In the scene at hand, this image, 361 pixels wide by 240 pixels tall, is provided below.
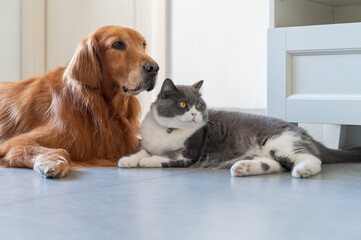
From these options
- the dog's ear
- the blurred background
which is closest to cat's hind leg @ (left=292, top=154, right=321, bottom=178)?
the dog's ear

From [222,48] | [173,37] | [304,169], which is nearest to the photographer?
[304,169]

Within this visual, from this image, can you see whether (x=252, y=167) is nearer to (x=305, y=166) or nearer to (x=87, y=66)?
(x=305, y=166)

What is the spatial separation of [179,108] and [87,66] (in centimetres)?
35

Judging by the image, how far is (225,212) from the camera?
1.15 metres

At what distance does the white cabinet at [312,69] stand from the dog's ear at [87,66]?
Result: 680 mm

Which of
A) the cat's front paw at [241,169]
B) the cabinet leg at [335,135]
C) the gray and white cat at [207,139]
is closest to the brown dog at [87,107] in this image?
the gray and white cat at [207,139]

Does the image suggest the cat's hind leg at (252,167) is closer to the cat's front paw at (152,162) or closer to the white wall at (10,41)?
the cat's front paw at (152,162)

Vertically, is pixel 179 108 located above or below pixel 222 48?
below

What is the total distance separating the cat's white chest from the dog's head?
129 millimetres

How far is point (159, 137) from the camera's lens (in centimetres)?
181

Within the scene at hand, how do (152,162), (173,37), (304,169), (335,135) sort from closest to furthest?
(304,169) < (152,162) < (335,135) < (173,37)

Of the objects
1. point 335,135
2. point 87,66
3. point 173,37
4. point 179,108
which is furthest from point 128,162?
point 173,37

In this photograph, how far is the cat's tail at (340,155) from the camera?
72.1 inches

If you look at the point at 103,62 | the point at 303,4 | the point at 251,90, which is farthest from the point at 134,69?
the point at 251,90
